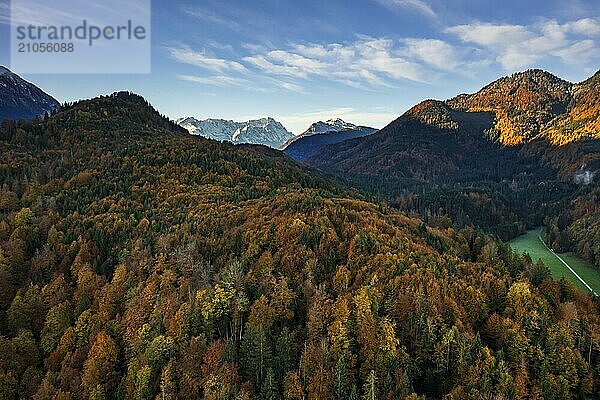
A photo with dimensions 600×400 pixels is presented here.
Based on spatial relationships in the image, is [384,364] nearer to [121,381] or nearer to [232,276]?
[232,276]

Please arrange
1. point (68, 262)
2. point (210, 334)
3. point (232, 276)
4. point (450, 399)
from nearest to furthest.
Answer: point (450, 399) < point (210, 334) < point (232, 276) < point (68, 262)

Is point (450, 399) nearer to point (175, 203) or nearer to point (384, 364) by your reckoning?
point (384, 364)

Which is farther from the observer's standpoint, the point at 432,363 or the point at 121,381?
the point at 121,381

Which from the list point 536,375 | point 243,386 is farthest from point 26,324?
point 536,375

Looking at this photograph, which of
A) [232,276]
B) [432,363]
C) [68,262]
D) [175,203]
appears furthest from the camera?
[175,203]

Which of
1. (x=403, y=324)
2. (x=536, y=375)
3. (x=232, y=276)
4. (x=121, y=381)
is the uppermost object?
(x=232, y=276)

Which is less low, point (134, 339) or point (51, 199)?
point (51, 199)

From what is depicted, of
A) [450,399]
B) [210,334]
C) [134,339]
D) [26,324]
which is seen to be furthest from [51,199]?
[450,399]
